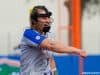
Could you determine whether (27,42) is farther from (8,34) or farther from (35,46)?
(8,34)

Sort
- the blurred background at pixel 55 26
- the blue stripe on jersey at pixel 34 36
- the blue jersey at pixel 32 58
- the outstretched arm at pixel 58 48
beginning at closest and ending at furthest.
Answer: the outstretched arm at pixel 58 48 < the blue stripe on jersey at pixel 34 36 < the blue jersey at pixel 32 58 < the blurred background at pixel 55 26

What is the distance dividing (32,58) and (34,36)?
0.23 m

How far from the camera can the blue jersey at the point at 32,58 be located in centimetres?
507

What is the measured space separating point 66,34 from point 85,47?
53cm

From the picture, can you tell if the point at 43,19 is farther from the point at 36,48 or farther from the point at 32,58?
the point at 32,58

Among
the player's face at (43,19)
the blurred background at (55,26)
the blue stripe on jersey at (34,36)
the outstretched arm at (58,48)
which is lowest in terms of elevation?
the blurred background at (55,26)

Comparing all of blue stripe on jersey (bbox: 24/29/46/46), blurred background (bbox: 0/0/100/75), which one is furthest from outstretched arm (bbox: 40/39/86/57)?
blurred background (bbox: 0/0/100/75)

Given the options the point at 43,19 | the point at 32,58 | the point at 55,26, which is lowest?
the point at 55,26

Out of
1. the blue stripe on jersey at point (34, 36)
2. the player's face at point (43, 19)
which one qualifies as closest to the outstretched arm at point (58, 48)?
the blue stripe on jersey at point (34, 36)

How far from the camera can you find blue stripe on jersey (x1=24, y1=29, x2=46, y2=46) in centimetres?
497

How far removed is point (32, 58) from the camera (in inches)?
201

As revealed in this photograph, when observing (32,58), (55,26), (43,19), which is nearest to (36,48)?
(32,58)

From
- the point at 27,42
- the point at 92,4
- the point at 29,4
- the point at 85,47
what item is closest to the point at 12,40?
the point at 29,4

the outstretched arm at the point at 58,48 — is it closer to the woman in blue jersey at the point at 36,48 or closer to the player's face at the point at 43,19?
the woman in blue jersey at the point at 36,48
